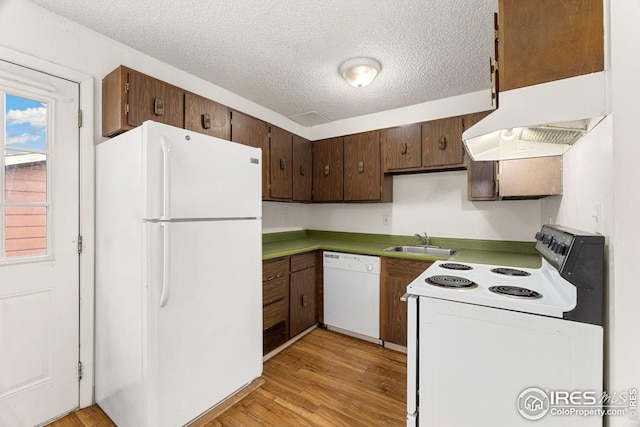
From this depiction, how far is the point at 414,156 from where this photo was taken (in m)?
2.73

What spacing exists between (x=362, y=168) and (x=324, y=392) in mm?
2142

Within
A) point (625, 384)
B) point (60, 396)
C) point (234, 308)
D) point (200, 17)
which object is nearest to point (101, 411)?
point (60, 396)

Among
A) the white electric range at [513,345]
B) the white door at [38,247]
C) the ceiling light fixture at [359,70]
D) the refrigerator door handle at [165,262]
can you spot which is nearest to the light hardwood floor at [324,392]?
the white door at [38,247]

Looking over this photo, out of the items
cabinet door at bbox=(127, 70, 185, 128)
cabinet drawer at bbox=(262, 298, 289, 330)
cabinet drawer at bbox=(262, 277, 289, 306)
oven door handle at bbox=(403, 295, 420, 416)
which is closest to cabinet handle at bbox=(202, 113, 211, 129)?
cabinet door at bbox=(127, 70, 185, 128)

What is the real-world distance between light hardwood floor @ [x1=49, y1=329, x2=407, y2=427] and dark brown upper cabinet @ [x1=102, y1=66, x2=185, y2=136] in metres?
1.85

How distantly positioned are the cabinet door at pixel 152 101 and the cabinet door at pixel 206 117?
5 cm

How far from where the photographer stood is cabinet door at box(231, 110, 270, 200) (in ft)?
7.79

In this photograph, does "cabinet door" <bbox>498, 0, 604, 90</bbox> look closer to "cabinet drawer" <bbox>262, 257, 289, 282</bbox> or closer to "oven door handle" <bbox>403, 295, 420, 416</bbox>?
"oven door handle" <bbox>403, 295, 420, 416</bbox>

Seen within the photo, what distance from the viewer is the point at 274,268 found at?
2.41 metres

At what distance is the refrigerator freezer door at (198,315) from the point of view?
4.61ft

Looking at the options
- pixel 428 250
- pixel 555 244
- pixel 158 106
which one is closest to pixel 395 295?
pixel 428 250

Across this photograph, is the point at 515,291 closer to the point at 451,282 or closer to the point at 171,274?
the point at 451,282

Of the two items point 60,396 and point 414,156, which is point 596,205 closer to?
point 414,156

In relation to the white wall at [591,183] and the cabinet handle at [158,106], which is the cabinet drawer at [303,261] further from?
the white wall at [591,183]
